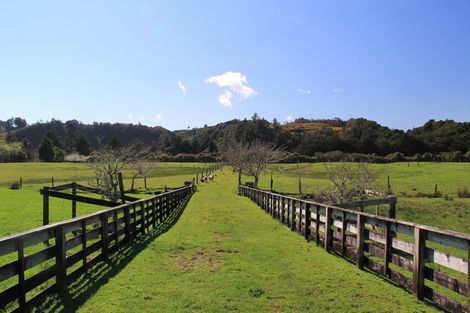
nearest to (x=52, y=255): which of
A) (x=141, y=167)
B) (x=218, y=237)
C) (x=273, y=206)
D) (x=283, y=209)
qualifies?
(x=218, y=237)

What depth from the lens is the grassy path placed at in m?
6.28

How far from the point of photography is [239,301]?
21.2 feet

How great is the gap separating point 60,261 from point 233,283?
9.29 ft

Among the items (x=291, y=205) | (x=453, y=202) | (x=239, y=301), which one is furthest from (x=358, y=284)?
(x=453, y=202)

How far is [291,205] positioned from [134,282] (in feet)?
30.4

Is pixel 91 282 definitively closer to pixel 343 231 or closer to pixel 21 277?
pixel 21 277

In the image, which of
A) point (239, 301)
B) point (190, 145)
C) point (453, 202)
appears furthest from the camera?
point (190, 145)

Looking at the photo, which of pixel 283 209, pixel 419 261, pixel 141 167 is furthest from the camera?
pixel 141 167

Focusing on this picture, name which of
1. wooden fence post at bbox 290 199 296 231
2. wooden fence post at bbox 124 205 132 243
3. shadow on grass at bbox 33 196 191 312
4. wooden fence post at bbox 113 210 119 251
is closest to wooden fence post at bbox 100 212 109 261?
shadow on grass at bbox 33 196 191 312

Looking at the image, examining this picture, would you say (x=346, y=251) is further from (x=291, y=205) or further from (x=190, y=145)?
(x=190, y=145)

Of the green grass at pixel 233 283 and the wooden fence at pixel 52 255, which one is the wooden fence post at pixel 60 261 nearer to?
the wooden fence at pixel 52 255

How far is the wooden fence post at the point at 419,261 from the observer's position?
6.59 m

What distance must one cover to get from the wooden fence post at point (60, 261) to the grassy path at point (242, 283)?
57 cm

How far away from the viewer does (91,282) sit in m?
7.57
